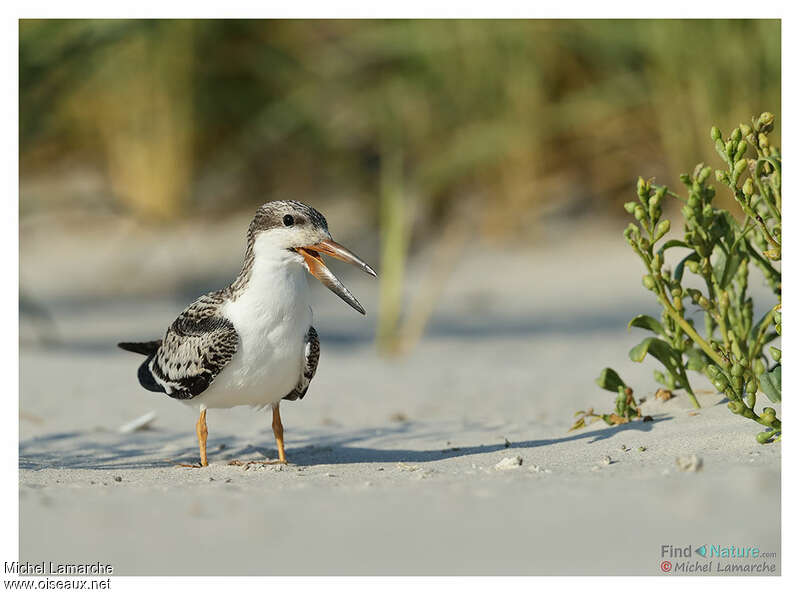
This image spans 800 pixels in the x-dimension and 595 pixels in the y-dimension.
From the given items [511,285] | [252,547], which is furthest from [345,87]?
[252,547]

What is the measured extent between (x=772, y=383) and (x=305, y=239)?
57.6 inches

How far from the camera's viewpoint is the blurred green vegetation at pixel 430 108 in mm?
7121

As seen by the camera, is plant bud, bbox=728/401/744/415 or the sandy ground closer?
the sandy ground

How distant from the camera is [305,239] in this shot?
9.73 ft

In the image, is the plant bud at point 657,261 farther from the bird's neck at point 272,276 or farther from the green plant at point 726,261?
the bird's neck at point 272,276

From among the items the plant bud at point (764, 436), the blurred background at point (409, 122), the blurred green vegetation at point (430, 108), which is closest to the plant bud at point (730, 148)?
the plant bud at point (764, 436)

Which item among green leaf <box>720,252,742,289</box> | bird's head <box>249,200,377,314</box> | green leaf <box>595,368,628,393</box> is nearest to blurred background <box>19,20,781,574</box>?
green leaf <box>595,368,628,393</box>

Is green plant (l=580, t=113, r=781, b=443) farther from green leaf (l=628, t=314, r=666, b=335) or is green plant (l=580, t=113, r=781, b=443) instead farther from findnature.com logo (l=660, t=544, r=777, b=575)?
findnature.com logo (l=660, t=544, r=777, b=575)

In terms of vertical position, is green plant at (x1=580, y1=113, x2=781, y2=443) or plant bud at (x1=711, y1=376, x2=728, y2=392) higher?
green plant at (x1=580, y1=113, x2=781, y2=443)

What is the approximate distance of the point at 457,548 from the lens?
215cm

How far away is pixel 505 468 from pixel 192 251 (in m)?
6.34

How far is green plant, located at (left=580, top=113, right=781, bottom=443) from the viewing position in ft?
9.23

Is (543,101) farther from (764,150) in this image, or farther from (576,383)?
(764,150)

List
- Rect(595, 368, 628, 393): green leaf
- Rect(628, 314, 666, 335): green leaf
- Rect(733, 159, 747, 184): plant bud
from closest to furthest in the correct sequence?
Rect(733, 159, 747, 184): plant bud → Rect(628, 314, 666, 335): green leaf → Rect(595, 368, 628, 393): green leaf
